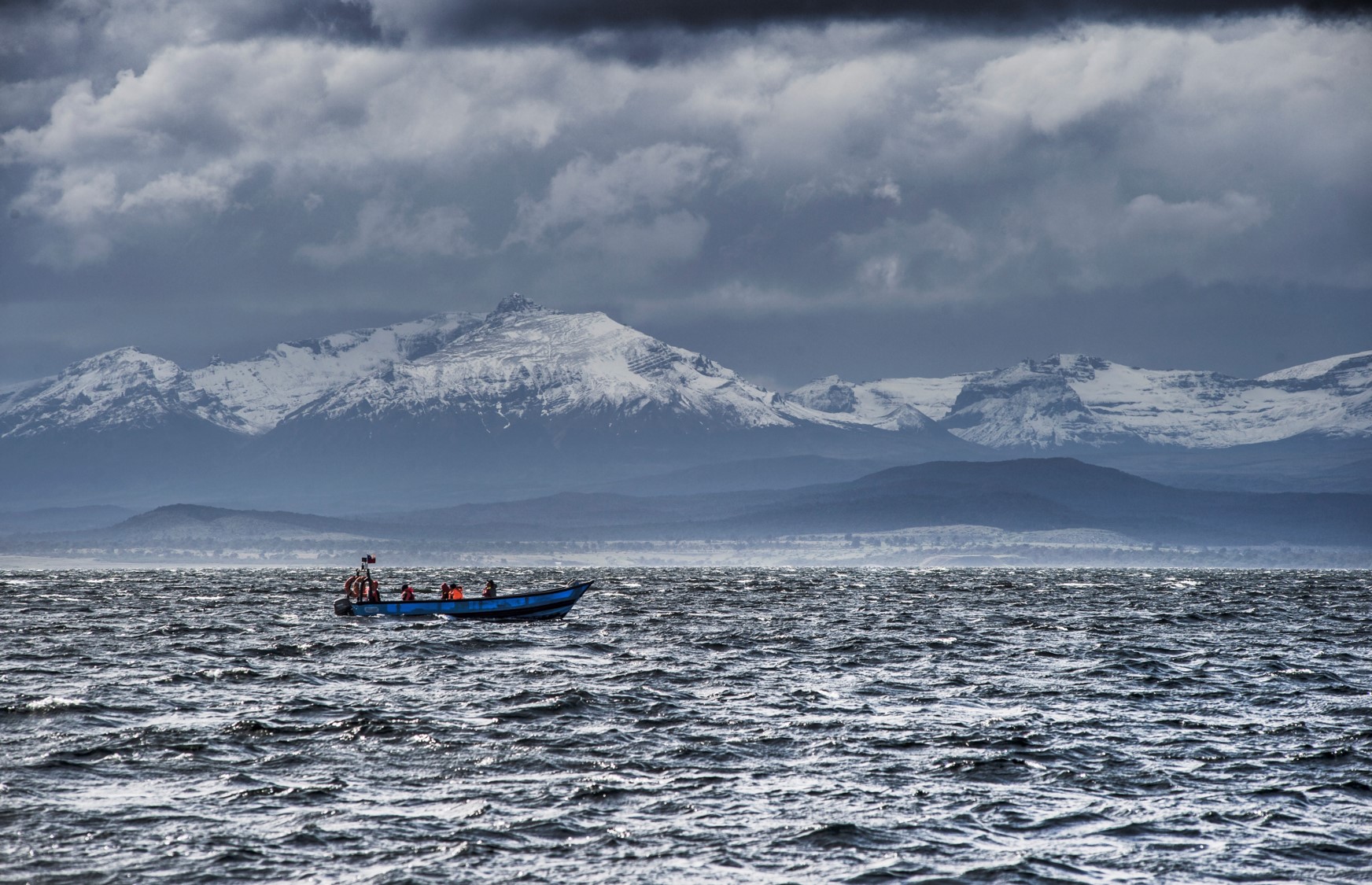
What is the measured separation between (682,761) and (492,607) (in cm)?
5549

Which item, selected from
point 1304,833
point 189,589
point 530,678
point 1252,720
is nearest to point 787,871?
point 1304,833

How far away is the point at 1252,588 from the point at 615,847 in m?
174

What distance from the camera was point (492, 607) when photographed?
93688mm

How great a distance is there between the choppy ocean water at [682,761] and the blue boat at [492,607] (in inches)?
569

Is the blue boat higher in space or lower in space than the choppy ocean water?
higher

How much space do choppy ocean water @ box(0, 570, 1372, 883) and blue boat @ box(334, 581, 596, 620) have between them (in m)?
14.4

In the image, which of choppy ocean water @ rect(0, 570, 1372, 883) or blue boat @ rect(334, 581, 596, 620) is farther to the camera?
blue boat @ rect(334, 581, 596, 620)

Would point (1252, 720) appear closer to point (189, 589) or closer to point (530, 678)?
point (530, 678)

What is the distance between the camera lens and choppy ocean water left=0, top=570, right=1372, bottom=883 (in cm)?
2959

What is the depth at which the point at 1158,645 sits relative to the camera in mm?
77688

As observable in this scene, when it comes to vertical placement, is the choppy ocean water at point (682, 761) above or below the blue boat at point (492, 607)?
below

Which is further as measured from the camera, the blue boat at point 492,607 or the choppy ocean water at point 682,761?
the blue boat at point 492,607

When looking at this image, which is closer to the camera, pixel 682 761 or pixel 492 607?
pixel 682 761

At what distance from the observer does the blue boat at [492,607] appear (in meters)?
93.4
